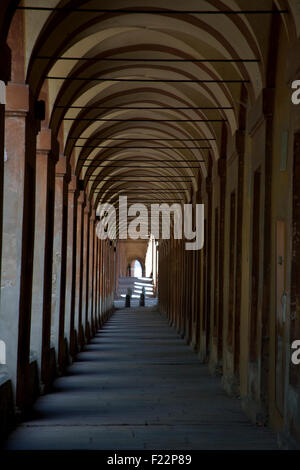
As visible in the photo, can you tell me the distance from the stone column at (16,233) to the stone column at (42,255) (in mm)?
2026

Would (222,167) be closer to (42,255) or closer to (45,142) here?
(45,142)

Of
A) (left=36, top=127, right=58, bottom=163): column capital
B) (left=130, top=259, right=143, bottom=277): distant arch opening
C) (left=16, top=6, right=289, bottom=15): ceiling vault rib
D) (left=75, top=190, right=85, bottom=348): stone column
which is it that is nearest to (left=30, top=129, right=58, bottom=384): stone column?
(left=36, top=127, right=58, bottom=163): column capital

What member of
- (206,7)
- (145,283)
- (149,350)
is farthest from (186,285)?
(145,283)

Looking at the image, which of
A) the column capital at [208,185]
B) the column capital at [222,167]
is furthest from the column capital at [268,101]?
the column capital at [208,185]

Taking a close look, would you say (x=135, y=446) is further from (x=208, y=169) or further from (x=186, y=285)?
(x=186, y=285)

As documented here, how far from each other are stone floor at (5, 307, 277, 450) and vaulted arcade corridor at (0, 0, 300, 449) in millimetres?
51

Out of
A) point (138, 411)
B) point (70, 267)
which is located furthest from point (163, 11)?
point (70, 267)

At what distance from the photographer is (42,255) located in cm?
1293

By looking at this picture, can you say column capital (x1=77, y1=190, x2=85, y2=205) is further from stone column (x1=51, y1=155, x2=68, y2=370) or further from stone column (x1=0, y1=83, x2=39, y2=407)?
stone column (x1=0, y1=83, x2=39, y2=407)

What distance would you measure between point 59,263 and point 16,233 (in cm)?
541

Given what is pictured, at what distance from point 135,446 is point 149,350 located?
1356 cm

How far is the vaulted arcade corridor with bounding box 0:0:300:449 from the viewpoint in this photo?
897 cm

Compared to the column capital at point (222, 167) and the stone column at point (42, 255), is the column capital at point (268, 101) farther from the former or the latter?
the column capital at point (222, 167)

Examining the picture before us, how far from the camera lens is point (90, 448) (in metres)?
8.15
